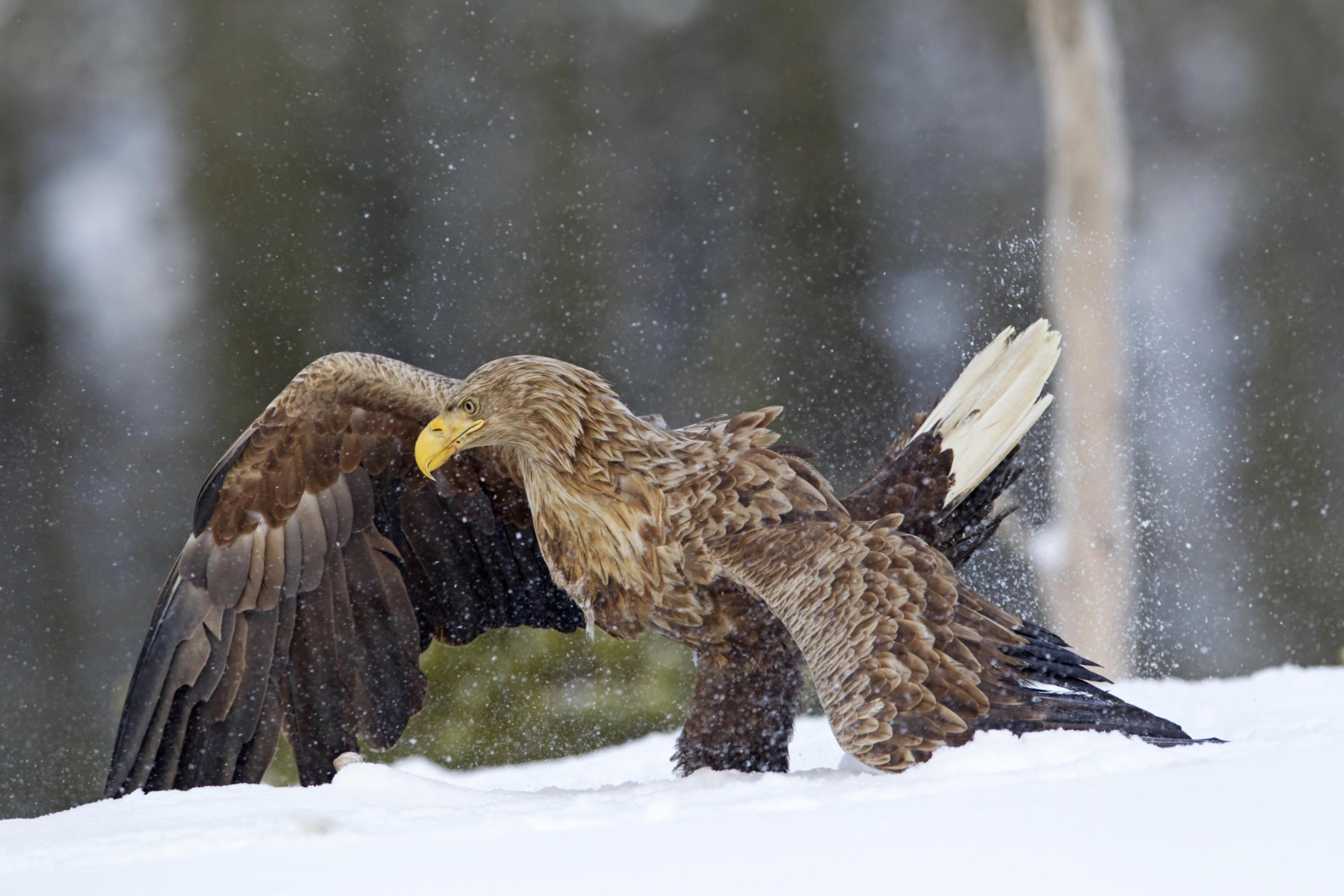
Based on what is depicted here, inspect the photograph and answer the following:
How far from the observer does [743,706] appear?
2.72 meters

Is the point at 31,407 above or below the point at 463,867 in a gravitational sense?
above

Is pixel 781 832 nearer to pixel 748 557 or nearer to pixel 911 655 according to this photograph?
pixel 911 655

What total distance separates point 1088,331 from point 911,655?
5.25m

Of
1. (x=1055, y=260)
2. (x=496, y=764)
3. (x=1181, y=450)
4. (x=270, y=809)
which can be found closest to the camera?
(x=270, y=809)

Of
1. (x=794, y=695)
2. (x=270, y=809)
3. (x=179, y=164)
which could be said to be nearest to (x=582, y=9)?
(x=179, y=164)

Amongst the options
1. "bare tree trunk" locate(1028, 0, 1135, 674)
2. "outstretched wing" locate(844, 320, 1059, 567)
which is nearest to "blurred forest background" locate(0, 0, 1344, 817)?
"bare tree trunk" locate(1028, 0, 1135, 674)

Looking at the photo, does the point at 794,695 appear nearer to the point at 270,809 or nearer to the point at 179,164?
the point at 270,809

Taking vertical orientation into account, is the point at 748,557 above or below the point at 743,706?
above

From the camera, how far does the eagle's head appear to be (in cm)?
253

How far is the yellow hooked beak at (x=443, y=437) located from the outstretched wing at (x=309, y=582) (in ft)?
0.85

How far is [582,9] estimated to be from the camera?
9289 millimetres

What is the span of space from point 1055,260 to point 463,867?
613 cm

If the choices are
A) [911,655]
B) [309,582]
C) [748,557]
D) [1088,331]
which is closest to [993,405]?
[748,557]

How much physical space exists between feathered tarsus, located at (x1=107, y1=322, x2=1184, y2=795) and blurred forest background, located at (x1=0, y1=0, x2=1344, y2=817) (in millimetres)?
4092
